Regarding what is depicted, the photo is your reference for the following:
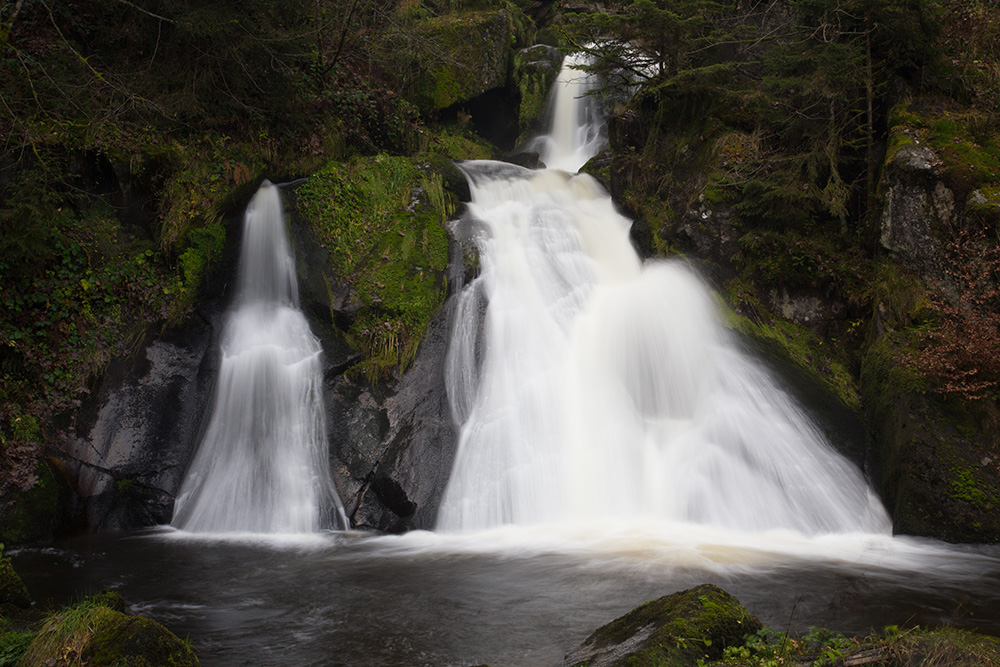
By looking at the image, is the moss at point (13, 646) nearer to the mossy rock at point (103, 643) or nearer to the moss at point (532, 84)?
the mossy rock at point (103, 643)

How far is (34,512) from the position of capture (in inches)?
279

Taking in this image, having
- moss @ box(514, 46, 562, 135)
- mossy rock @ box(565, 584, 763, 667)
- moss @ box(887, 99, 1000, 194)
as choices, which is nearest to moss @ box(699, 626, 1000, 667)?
mossy rock @ box(565, 584, 763, 667)

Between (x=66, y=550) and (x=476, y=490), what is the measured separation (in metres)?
4.74

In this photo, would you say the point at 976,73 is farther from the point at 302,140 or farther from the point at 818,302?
the point at 302,140

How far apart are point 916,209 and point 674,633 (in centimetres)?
769

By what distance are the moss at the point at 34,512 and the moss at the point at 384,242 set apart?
3938 mm

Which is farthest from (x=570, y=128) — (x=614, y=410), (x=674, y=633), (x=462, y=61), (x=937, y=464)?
(x=674, y=633)

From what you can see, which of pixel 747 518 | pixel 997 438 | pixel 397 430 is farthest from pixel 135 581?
pixel 997 438

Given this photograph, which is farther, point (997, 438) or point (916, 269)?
point (916, 269)

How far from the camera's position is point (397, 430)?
8.21 meters

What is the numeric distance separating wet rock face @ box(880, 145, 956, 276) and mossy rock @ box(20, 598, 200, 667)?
31.0 ft

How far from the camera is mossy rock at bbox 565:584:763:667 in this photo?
3.29 metres

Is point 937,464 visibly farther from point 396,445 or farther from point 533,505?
point 396,445

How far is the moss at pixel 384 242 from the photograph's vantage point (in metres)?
8.90
